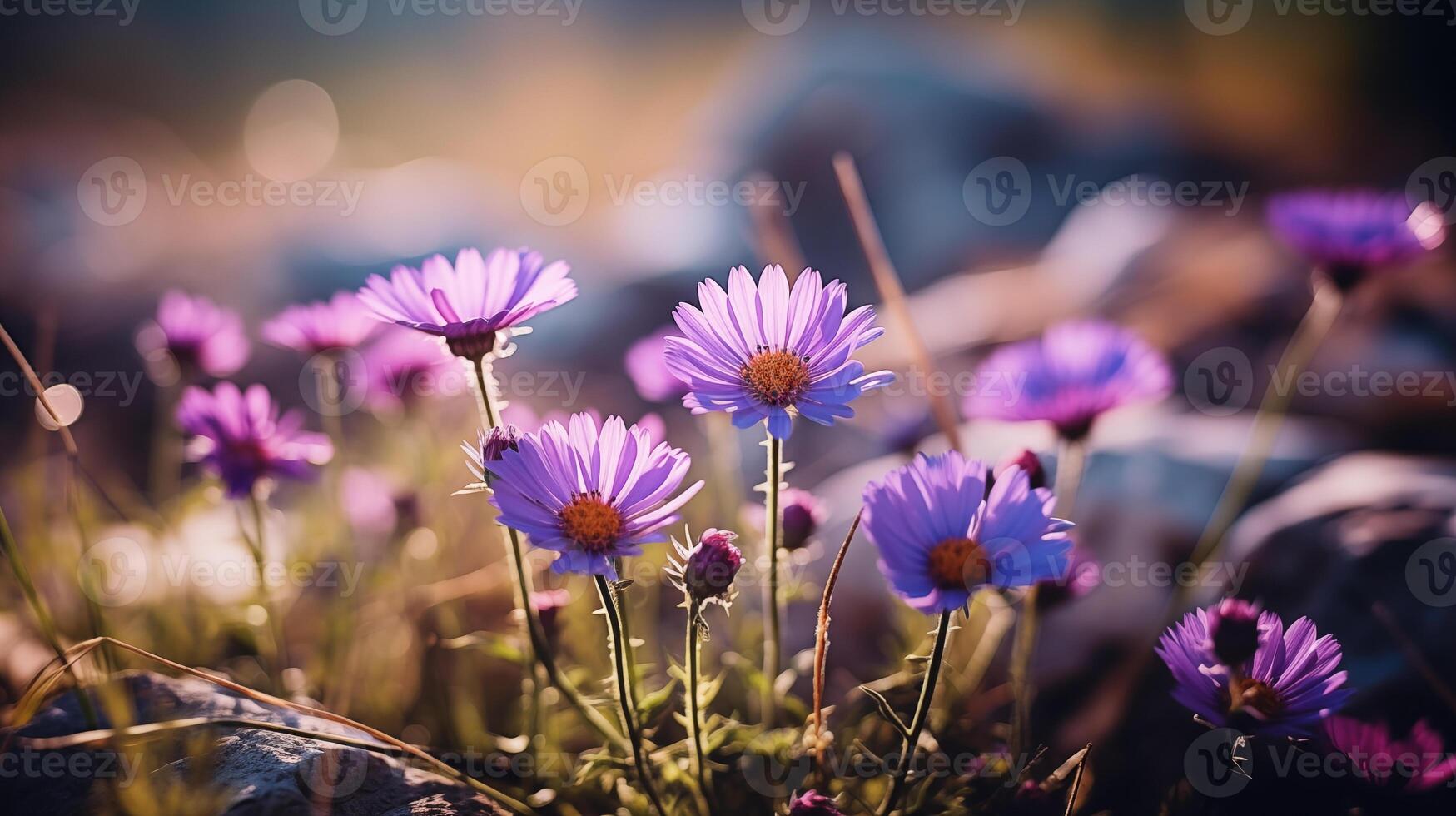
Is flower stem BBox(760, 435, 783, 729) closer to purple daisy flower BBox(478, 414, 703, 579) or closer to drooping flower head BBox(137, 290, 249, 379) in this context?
purple daisy flower BBox(478, 414, 703, 579)

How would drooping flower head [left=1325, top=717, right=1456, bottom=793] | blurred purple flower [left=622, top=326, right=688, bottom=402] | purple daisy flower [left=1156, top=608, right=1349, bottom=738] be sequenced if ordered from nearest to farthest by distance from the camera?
purple daisy flower [left=1156, top=608, right=1349, bottom=738] → drooping flower head [left=1325, top=717, right=1456, bottom=793] → blurred purple flower [left=622, top=326, right=688, bottom=402]

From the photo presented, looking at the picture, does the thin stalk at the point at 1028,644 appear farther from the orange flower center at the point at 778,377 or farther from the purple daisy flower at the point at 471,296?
the purple daisy flower at the point at 471,296

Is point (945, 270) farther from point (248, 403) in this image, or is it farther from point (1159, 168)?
point (248, 403)

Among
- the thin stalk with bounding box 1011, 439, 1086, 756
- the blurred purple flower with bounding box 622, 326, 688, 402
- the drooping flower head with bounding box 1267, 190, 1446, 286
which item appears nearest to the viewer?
the thin stalk with bounding box 1011, 439, 1086, 756

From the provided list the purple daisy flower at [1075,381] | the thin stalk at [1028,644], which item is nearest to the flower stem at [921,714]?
the thin stalk at [1028,644]

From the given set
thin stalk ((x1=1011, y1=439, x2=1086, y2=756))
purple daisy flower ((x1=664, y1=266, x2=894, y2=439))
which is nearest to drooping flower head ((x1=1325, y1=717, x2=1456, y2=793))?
thin stalk ((x1=1011, y1=439, x2=1086, y2=756))

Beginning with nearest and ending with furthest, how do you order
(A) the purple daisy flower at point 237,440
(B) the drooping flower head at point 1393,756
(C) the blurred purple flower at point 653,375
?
(B) the drooping flower head at point 1393,756 < (A) the purple daisy flower at point 237,440 < (C) the blurred purple flower at point 653,375

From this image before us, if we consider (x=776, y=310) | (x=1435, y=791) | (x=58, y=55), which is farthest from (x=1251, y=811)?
(x=58, y=55)
